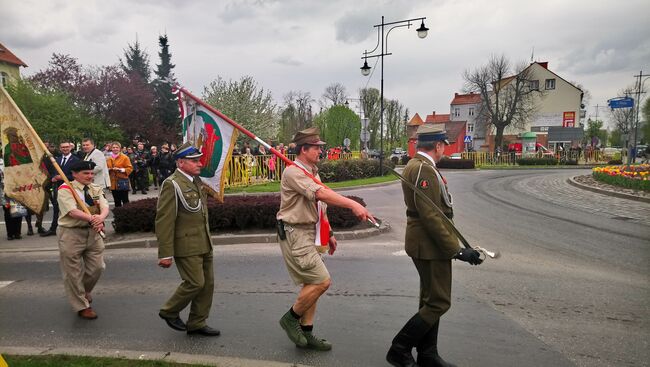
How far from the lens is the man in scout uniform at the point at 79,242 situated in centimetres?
458

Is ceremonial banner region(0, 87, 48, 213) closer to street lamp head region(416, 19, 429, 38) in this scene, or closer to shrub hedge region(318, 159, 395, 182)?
shrub hedge region(318, 159, 395, 182)

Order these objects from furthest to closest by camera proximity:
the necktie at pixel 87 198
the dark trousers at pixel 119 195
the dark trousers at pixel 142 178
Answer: the dark trousers at pixel 142 178 < the dark trousers at pixel 119 195 < the necktie at pixel 87 198

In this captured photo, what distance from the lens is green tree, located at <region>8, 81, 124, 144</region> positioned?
22594mm

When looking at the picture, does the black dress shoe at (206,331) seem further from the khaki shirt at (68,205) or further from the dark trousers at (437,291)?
the dark trousers at (437,291)

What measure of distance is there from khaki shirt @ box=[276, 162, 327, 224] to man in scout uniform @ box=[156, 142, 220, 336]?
917 mm

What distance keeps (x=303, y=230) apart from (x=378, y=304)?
6.23ft

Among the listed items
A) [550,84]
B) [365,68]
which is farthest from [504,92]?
[365,68]

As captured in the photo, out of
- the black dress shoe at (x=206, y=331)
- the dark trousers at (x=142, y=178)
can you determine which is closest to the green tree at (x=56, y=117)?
the dark trousers at (x=142, y=178)

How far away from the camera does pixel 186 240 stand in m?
3.91

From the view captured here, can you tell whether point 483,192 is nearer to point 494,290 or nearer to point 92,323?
point 494,290

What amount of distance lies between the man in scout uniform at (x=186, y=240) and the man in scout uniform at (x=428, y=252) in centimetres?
190

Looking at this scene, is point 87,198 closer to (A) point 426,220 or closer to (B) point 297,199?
(B) point 297,199

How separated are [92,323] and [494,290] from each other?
4.92 m

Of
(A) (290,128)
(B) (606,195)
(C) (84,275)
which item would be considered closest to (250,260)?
(C) (84,275)
